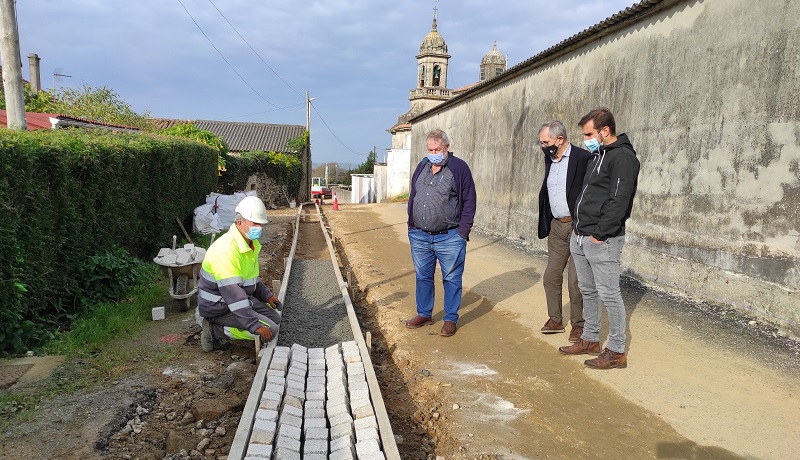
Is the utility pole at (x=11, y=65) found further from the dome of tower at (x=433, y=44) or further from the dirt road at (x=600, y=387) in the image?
the dome of tower at (x=433, y=44)

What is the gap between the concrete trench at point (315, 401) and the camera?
3.09 metres

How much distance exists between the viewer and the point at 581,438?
131 inches

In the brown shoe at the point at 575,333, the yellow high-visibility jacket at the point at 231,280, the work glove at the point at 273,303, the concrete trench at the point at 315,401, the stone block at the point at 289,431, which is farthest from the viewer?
the work glove at the point at 273,303

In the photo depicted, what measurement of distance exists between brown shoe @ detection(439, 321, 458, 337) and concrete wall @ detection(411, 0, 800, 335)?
3463 millimetres

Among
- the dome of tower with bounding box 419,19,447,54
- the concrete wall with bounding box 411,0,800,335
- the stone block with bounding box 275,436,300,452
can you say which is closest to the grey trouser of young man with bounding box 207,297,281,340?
the stone block with bounding box 275,436,300,452

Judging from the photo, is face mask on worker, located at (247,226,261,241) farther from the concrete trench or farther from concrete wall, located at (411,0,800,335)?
concrete wall, located at (411,0,800,335)

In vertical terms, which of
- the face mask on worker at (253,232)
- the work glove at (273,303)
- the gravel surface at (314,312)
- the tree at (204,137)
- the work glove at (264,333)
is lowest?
the gravel surface at (314,312)

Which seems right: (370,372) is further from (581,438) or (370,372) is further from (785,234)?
(785,234)

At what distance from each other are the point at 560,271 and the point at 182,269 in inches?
177

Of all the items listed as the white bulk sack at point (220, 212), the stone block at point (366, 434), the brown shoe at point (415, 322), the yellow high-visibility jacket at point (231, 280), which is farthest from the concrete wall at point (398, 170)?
the stone block at point (366, 434)

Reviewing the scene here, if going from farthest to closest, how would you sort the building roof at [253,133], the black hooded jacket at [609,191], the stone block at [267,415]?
the building roof at [253,133], the black hooded jacket at [609,191], the stone block at [267,415]

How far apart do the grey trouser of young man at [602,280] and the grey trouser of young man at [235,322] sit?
291cm

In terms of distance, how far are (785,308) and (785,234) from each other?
2.64ft

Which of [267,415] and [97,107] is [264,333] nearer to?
[267,415]
